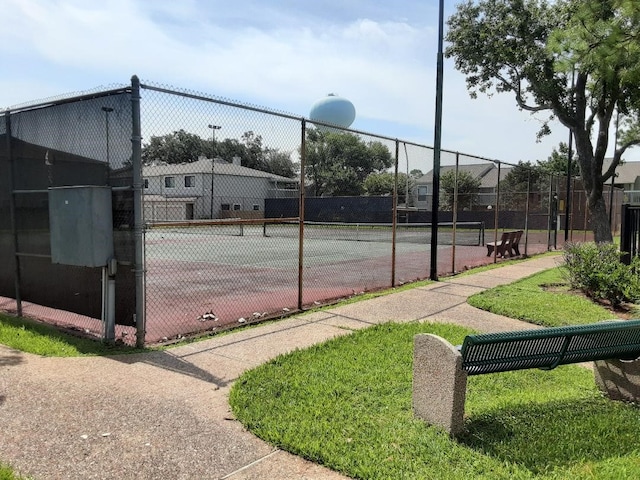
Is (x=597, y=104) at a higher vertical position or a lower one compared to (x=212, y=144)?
higher

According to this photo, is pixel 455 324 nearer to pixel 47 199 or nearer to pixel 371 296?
pixel 371 296

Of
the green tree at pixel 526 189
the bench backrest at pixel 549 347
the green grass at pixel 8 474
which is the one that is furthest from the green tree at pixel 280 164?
the green tree at pixel 526 189

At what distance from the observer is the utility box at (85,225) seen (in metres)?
5.35

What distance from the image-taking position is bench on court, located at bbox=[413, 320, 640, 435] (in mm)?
3396

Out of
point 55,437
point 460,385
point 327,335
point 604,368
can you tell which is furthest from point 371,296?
point 55,437

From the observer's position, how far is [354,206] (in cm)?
1938

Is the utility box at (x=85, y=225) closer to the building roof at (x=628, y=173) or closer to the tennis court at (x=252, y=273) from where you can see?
the tennis court at (x=252, y=273)

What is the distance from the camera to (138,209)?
521 cm

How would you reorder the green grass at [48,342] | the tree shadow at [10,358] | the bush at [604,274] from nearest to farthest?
the tree shadow at [10,358] < the green grass at [48,342] < the bush at [604,274]

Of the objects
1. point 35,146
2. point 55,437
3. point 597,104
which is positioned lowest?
point 55,437

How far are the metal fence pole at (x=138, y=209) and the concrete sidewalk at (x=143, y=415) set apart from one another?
16.6 inches

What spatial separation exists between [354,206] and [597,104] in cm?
876

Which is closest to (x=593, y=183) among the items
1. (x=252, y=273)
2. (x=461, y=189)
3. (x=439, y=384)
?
(x=252, y=273)

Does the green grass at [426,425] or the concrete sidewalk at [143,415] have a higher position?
the green grass at [426,425]
